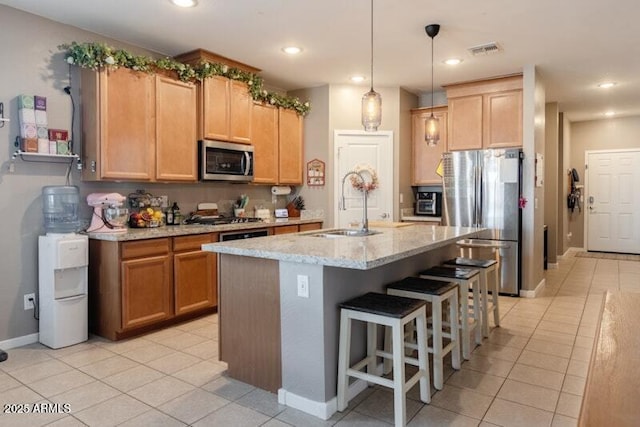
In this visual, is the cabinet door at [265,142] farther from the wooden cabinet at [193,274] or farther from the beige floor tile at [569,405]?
the beige floor tile at [569,405]

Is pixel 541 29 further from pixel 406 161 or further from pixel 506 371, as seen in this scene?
pixel 506 371

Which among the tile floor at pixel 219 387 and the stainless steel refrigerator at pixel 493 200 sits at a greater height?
the stainless steel refrigerator at pixel 493 200

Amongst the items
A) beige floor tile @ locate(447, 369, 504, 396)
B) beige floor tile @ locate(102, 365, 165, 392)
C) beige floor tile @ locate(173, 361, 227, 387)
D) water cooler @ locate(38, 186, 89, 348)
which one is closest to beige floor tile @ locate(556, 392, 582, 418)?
beige floor tile @ locate(447, 369, 504, 396)

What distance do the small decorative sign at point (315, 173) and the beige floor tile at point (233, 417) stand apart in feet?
11.8

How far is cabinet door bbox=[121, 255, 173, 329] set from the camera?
11.1ft

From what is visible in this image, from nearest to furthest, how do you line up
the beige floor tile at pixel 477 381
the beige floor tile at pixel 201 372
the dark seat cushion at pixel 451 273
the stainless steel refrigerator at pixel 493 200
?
1. the beige floor tile at pixel 477 381
2. the beige floor tile at pixel 201 372
3. the dark seat cushion at pixel 451 273
4. the stainless steel refrigerator at pixel 493 200

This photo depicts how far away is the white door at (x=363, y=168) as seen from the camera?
5531 mm

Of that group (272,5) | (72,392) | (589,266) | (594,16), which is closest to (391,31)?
(272,5)

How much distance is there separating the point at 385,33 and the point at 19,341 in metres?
3.96

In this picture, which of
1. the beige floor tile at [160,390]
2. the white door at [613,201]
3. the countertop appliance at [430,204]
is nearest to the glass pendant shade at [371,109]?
the beige floor tile at [160,390]

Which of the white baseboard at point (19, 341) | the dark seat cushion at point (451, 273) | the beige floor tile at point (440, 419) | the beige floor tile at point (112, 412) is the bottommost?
the beige floor tile at point (440, 419)

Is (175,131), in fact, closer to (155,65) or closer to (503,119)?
(155,65)

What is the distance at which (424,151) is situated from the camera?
5988mm

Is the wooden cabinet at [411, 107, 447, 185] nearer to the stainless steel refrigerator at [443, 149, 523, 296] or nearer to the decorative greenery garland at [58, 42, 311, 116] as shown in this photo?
the stainless steel refrigerator at [443, 149, 523, 296]
